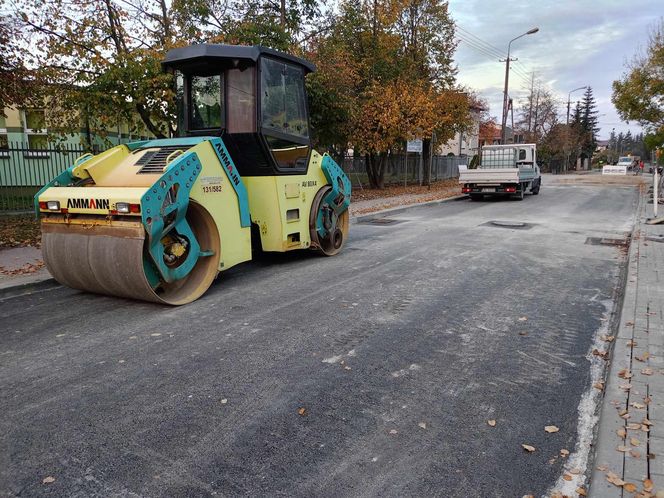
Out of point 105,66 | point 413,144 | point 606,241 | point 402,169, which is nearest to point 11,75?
point 105,66

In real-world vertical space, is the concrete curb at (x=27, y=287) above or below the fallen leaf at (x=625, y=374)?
above

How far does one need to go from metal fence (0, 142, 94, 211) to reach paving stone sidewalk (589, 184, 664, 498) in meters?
13.5

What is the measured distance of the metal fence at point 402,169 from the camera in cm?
2647

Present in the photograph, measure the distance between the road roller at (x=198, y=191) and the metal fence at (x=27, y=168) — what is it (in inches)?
336

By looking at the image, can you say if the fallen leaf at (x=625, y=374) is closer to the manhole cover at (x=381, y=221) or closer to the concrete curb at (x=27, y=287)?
the concrete curb at (x=27, y=287)

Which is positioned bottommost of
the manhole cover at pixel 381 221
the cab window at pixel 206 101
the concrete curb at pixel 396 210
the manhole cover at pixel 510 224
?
the manhole cover at pixel 510 224

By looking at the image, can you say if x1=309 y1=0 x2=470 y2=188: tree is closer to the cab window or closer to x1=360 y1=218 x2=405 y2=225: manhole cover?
x1=360 y1=218 x2=405 y2=225: manhole cover

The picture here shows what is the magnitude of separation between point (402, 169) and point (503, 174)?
11650mm

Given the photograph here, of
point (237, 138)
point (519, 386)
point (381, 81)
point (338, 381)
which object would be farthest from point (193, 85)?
point (381, 81)

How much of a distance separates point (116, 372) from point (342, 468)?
2.14 m

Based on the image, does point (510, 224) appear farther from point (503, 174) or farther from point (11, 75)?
point (11, 75)

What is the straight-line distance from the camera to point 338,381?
3.91 metres

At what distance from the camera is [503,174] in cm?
1991

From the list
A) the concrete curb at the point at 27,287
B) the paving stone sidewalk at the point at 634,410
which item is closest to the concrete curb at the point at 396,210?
the concrete curb at the point at 27,287
